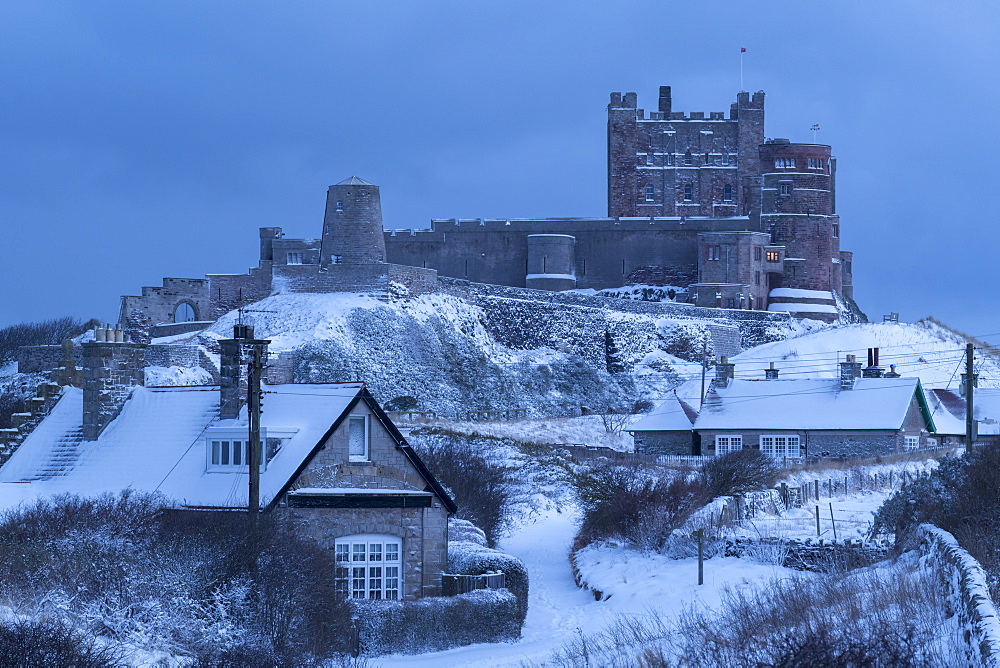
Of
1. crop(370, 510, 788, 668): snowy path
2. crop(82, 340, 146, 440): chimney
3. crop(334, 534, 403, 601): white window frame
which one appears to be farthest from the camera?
crop(82, 340, 146, 440): chimney

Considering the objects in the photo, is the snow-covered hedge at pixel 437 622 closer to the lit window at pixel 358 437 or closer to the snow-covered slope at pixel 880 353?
the lit window at pixel 358 437

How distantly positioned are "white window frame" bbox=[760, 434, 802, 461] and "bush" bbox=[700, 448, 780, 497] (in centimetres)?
781

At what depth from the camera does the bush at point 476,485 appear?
30391 millimetres

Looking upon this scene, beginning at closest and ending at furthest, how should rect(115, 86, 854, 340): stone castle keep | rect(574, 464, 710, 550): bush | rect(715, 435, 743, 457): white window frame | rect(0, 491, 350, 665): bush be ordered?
rect(0, 491, 350, 665): bush → rect(574, 464, 710, 550): bush → rect(715, 435, 743, 457): white window frame → rect(115, 86, 854, 340): stone castle keep

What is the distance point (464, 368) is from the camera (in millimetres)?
62156

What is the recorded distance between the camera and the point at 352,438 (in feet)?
75.4

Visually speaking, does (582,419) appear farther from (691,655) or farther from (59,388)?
(691,655)

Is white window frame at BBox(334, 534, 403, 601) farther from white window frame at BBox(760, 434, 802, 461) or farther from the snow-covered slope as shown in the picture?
the snow-covered slope

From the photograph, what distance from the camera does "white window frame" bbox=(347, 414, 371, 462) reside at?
22828 mm

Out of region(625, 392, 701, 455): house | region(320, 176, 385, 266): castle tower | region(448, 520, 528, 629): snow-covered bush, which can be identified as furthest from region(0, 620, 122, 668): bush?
region(320, 176, 385, 266): castle tower

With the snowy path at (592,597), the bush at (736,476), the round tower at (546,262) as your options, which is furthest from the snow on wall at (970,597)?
the round tower at (546,262)

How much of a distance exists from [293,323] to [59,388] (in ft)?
111

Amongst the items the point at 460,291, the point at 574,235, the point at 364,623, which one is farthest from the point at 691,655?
the point at 574,235

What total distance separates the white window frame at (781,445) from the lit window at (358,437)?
71.7ft
